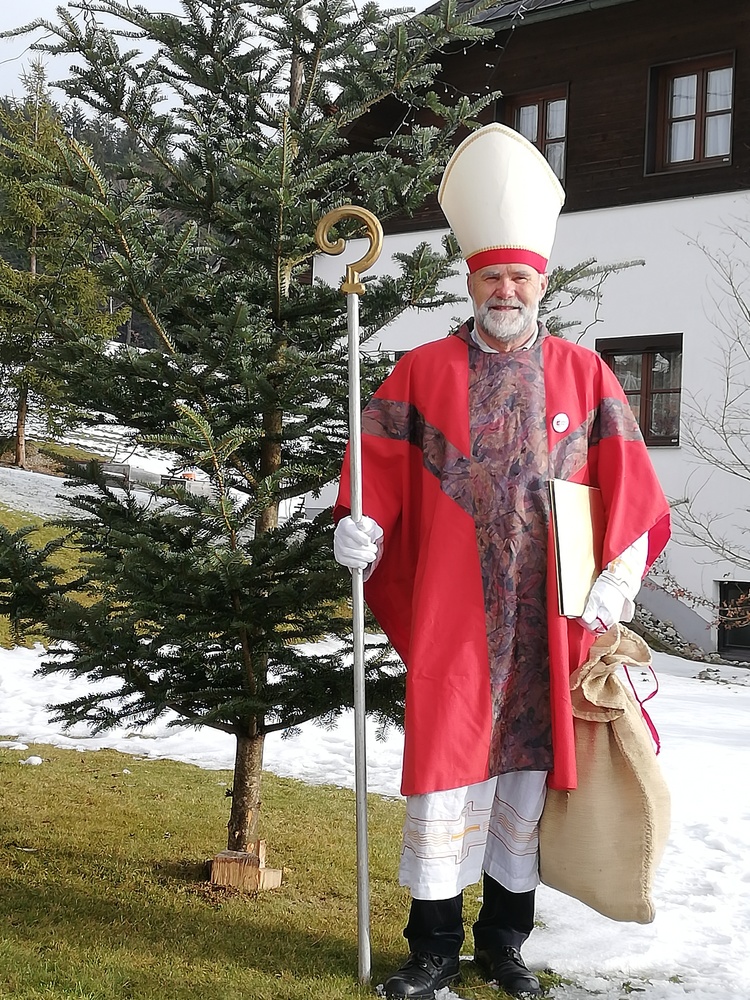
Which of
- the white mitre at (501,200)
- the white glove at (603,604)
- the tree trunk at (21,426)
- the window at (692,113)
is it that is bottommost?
the white glove at (603,604)

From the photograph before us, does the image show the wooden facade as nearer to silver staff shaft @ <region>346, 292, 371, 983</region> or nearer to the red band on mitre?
the red band on mitre

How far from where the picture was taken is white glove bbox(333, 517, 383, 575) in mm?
3137

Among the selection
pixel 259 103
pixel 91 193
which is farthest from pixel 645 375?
pixel 91 193

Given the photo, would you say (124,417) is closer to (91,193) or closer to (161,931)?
(91,193)

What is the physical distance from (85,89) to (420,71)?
1.15m

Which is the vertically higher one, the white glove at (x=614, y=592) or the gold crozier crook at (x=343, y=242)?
the gold crozier crook at (x=343, y=242)

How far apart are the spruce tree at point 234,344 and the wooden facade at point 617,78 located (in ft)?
26.2

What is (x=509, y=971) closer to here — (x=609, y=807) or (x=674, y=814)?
(x=609, y=807)

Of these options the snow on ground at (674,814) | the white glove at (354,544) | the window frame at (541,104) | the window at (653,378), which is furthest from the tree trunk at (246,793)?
the window frame at (541,104)

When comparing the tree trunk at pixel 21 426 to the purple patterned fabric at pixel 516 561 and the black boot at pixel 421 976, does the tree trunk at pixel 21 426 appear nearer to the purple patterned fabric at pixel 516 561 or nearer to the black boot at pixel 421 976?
the purple patterned fabric at pixel 516 561

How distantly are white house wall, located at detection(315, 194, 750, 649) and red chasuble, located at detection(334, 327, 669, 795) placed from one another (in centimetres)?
817

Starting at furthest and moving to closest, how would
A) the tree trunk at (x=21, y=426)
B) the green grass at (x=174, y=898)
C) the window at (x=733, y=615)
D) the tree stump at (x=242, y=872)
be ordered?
the tree trunk at (x=21, y=426), the window at (x=733, y=615), the tree stump at (x=242, y=872), the green grass at (x=174, y=898)

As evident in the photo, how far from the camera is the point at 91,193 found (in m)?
3.44

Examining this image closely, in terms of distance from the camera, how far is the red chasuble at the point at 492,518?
3.12 m
